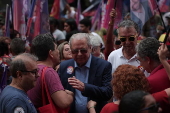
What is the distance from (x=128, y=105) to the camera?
9.30 ft

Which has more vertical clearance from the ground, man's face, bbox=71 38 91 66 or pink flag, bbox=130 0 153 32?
pink flag, bbox=130 0 153 32

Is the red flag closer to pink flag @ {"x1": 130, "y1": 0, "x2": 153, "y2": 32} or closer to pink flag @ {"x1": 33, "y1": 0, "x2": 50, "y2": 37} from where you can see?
pink flag @ {"x1": 33, "y1": 0, "x2": 50, "y2": 37}

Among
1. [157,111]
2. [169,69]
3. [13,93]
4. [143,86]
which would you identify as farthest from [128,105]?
[13,93]

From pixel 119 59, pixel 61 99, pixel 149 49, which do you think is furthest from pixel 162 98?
pixel 119 59

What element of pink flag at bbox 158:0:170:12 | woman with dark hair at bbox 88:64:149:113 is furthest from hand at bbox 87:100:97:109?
pink flag at bbox 158:0:170:12

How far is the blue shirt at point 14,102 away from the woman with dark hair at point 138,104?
4.08 ft

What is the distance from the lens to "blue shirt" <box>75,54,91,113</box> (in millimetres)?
4762

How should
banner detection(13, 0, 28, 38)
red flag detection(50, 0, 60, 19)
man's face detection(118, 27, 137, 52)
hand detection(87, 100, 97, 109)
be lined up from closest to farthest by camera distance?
hand detection(87, 100, 97, 109), man's face detection(118, 27, 137, 52), banner detection(13, 0, 28, 38), red flag detection(50, 0, 60, 19)

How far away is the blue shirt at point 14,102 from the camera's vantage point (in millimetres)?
3676

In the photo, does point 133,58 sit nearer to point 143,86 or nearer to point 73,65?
point 73,65

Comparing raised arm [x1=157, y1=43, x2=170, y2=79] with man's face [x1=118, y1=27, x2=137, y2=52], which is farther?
man's face [x1=118, y1=27, x2=137, y2=52]

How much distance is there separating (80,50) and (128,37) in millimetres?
869

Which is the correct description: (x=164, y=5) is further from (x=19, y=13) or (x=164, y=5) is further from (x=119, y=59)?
(x=19, y=13)

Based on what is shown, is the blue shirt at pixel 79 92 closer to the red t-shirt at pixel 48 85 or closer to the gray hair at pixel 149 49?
the red t-shirt at pixel 48 85
